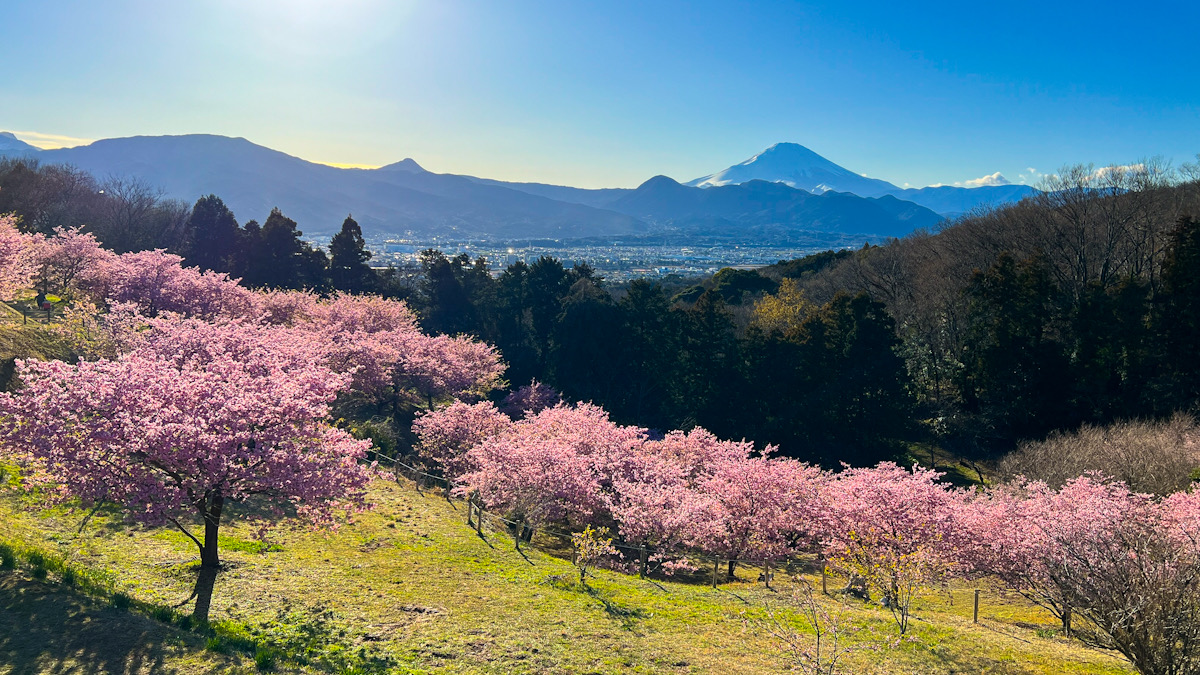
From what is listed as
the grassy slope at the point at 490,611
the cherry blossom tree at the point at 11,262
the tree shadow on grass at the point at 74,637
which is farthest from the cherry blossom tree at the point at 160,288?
the tree shadow on grass at the point at 74,637

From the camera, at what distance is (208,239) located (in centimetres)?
5591

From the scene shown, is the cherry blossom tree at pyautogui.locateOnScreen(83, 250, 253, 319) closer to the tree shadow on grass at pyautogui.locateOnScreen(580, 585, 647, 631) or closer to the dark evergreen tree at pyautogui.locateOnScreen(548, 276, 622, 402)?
the dark evergreen tree at pyautogui.locateOnScreen(548, 276, 622, 402)

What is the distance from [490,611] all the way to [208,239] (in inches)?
2275

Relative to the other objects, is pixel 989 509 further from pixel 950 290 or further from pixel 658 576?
pixel 950 290

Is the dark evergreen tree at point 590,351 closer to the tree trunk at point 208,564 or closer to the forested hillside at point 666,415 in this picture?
the forested hillside at point 666,415

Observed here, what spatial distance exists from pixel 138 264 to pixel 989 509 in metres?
42.8

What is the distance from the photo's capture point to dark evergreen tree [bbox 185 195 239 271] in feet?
182

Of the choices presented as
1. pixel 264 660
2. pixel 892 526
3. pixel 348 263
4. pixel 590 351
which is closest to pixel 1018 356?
pixel 892 526

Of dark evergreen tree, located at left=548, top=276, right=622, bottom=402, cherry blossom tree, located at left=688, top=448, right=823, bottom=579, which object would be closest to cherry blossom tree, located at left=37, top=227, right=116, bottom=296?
dark evergreen tree, located at left=548, top=276, right=622, bottom=402

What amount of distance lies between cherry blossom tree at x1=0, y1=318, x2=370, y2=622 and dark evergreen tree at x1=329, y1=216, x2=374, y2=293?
45711 millimetres

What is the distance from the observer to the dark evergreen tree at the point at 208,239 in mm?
55562

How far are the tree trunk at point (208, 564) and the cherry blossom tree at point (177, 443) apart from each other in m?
0.02

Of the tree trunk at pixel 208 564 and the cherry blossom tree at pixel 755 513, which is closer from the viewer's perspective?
the tree trunk at pixel 208 564

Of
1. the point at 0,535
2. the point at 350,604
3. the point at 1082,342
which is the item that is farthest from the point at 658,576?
the point at 1082,342
